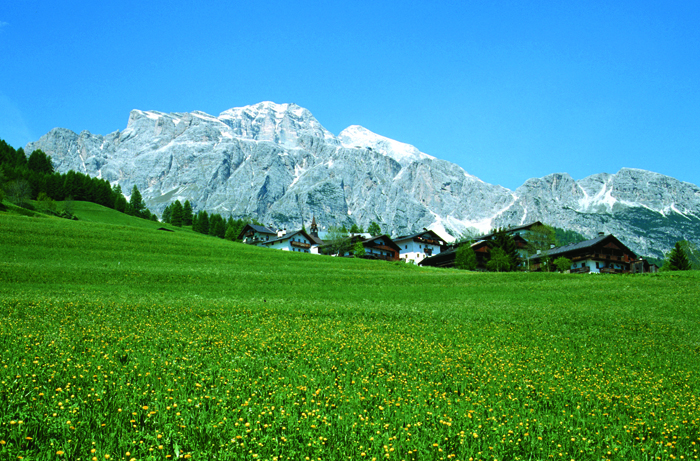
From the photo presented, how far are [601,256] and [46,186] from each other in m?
170

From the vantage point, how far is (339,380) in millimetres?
11789

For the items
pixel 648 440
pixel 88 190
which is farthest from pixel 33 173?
pixel 648 440

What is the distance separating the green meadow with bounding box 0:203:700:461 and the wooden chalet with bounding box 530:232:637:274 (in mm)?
80117

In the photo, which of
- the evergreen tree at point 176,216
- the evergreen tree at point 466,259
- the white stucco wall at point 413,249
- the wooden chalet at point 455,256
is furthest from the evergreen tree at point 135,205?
the evergreen tree at point 466,259

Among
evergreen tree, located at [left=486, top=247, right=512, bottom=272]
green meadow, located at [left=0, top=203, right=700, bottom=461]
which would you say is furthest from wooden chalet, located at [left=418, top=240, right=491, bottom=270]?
green meadow, located at [left=0, top=203, right=700, bottom=461]

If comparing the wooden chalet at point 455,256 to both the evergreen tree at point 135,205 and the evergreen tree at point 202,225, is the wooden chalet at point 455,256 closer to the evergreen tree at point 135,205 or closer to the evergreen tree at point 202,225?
the evergreen tree at point 202,225

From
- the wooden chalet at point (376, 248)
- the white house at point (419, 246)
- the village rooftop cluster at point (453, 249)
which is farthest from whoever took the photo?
the white house at point (419, 246)

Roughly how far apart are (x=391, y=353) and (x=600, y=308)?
23689 millimetres

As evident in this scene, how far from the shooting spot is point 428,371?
44.0 ft

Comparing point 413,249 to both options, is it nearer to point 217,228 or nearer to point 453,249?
point 453,249

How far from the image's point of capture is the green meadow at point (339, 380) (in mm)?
7539

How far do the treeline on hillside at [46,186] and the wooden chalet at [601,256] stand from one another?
137360 mm

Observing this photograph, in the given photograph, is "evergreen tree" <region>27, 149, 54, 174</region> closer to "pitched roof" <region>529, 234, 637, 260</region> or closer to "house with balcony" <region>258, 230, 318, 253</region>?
"house with balcony" <region>258, 230, 318, 253</region>

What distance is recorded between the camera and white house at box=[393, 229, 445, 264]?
142125mm
